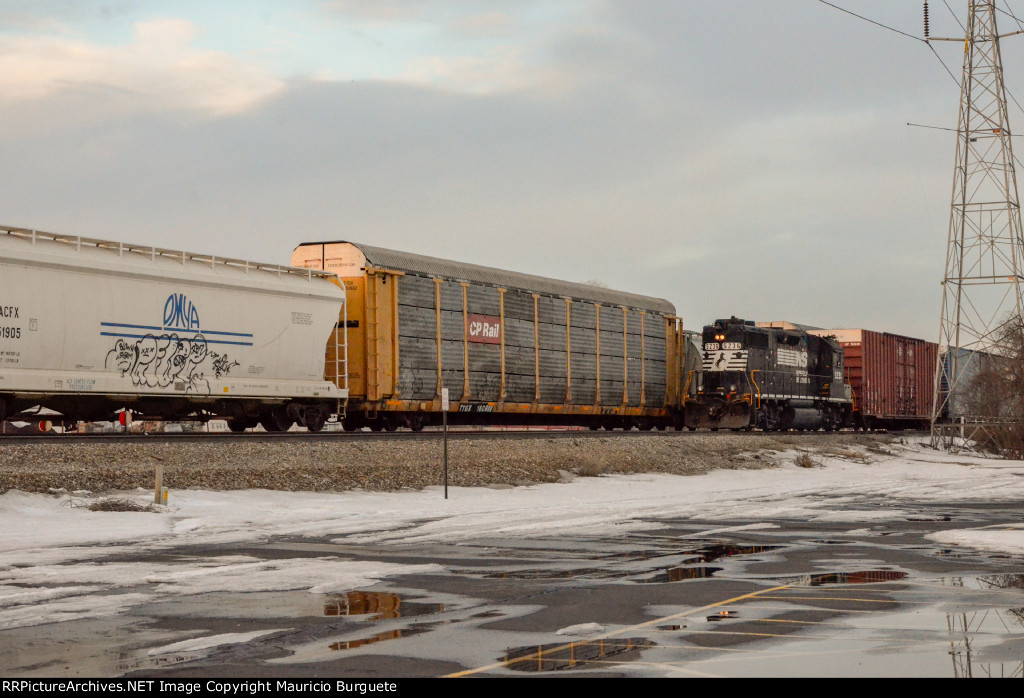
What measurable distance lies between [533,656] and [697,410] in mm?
34427

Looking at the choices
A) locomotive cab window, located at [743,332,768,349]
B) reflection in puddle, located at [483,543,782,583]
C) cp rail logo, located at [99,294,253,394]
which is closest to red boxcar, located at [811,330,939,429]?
locomotive cab window, located at [743,332,768,349]

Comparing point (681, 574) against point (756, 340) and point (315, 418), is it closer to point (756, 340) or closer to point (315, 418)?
point (315, 418)

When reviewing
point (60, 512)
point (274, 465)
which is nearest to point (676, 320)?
point (274, 465)

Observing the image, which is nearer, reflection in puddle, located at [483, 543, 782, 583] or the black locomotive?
reflection in puddle, located at [483, 543, 782, 583]

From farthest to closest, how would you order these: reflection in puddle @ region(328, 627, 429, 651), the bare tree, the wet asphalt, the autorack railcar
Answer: the bare tree → the autorack railcar → reflection in puddle @ region(328, 627, 429, 651) → the wet asphalt

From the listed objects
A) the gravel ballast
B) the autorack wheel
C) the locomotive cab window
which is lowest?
the gravel ballast

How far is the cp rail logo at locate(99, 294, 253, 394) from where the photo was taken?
22016 millimetres

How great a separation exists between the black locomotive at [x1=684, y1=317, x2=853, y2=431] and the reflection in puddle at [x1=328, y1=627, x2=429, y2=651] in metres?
32.6

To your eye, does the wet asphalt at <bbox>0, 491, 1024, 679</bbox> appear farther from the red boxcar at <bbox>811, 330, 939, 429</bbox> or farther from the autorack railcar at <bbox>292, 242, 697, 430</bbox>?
the red boxcar at <bbox>811, 330, 939, 429</bbox>

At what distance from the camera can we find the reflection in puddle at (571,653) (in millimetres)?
6973

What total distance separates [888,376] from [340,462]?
113 ft

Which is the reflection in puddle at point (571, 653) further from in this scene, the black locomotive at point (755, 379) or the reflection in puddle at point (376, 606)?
the black locomotive at point (755, 379)

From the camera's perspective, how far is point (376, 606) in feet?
30.5

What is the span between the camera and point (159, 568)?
38.4 ft
